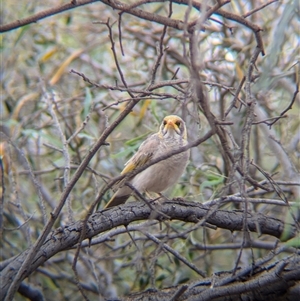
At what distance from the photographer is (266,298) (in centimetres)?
258

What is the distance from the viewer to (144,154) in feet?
12.6

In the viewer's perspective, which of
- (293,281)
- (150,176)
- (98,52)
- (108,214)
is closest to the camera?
(293,281)

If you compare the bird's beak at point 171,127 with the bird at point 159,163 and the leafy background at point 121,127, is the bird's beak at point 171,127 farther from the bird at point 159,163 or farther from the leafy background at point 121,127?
the leafy background at point 121,127

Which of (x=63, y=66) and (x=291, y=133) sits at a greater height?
(x=63, y=66)

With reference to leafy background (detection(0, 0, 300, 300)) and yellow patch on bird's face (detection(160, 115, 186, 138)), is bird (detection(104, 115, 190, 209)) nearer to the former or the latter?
yellow patch on bird's face (detection(160, 115, 186, 138))

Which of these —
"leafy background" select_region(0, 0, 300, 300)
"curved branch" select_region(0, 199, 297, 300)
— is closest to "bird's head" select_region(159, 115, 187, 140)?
"leafy background" select_region(0, 0, 300, 300)

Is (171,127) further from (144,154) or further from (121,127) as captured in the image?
(121,127)

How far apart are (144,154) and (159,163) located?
14 centimetres

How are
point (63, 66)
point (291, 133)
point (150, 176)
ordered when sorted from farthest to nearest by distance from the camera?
1. point (63, 66)
2. point (291, 133)
3. point (150, 176)

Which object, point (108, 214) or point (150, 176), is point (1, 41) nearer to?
point (150, 176)

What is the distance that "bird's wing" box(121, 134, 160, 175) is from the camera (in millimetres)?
3805

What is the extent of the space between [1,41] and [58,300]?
2170 millimetres

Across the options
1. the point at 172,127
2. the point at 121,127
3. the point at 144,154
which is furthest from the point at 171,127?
the point at 121,127

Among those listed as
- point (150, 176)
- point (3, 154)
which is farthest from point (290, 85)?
point (3, 154)
